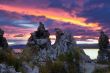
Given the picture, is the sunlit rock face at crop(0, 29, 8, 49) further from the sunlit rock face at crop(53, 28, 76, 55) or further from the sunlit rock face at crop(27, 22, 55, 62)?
the sunlit rock face at crop(53, 28, 76, 55)

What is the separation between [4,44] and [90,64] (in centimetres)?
7054

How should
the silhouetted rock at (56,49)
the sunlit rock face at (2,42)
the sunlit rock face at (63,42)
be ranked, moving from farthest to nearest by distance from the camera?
the sunlit rock face at (63,42) < the silhouetted rock at (56,49) < the sunlit rock face at (2,42)

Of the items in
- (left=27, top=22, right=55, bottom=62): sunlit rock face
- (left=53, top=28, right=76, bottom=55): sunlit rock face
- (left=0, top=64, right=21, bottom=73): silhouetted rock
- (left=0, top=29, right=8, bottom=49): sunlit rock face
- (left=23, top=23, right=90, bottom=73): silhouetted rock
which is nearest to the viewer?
(left=0, top=64, right=21, bottom=73): silhouetted rock

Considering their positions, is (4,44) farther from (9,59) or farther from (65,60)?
(65,60)

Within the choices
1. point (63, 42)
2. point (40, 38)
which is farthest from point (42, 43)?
point (63, 42)

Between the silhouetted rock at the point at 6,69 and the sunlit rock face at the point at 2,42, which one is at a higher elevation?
the sunlit rock face at the point at 2,42

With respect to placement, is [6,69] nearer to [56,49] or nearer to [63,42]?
[56,49]

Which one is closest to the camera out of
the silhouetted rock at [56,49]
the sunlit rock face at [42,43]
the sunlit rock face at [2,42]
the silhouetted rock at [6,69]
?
the silhouetted rock at [6,69]

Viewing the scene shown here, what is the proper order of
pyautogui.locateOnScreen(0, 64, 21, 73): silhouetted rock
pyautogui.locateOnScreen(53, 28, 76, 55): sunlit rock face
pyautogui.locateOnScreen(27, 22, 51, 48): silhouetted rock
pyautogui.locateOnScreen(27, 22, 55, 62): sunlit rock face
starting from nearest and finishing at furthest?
pyautogui.locateOnScreen(0, 64, 21, 73): silhouetted rock < pyautogui.locateOnScreen(27, 22, 55, 62): sunlit rock face < pyautogui.locateOnScreen(27, 22, 51, 48): silhouetted rock < pyautogui.locateOnScreen(53, 28, 76, 55): sunlit rock face

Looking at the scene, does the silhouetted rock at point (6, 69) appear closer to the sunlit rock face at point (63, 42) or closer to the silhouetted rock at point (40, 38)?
the silhouetted rock at point (40, 38)

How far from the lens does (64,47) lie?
158 meters

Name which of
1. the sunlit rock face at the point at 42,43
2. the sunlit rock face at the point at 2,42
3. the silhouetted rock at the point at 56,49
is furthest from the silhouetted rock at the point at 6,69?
the sunlit rock face at the point at 42,43

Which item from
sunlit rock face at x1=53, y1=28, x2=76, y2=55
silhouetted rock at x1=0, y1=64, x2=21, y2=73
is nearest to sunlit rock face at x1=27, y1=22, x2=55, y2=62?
sunlit rock face at x1=53, y1=28, x2=76, y2=55

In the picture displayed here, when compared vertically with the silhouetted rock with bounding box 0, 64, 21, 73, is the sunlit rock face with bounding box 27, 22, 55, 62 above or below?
above
